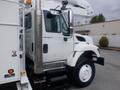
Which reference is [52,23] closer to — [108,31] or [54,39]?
[54,39]

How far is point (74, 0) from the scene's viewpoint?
5438mm

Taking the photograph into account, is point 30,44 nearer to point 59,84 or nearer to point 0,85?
point 59,84

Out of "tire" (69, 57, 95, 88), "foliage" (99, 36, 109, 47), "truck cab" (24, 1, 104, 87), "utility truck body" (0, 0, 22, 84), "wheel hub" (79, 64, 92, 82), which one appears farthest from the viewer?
"foliage" (99, 36, 109, 47)

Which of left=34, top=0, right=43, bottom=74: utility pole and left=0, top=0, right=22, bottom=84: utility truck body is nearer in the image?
left=0, top=0, right=22, bottom=84: utility truck body

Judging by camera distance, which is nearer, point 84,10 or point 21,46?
point 21,46

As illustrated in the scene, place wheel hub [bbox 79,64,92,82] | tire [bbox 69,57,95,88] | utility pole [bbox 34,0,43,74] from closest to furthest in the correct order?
1. utility pole [bbox 34,0,43,74]
2. tire [bbox 69,57,95,88]
3. wheel hub [bbox 79,64,92,82]

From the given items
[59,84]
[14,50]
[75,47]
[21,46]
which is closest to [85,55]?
[75,47]

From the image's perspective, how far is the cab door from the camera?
463 cm

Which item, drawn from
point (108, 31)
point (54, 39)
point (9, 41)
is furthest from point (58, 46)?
point (108, 31)

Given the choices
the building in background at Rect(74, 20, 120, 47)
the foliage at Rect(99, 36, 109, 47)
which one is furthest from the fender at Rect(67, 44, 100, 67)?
the building in background at Rect(74, 20, 120, 47)

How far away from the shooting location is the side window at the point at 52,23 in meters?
4.62

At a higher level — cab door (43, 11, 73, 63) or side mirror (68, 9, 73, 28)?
side mirror (68, 9, 73, 28)

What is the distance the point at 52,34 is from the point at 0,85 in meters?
2.16

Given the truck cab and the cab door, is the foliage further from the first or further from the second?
the cab door
